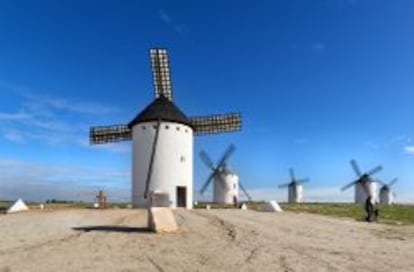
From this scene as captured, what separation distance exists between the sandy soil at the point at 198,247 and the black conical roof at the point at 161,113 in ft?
47.2

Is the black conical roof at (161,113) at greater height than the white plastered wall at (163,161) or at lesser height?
greater

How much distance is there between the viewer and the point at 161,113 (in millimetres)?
41250

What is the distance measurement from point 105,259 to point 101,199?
99.2ft

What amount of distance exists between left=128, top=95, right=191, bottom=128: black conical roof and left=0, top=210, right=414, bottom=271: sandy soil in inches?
567

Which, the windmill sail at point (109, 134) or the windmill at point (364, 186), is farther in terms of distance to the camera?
the windmill at point (364, 186)

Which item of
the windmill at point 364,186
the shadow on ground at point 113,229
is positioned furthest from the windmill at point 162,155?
the windmill at point 364,186

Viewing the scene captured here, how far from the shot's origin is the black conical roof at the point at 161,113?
41.1 meters

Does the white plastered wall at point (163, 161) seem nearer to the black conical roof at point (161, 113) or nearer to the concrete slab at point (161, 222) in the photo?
the black conical roof at point (161, 113)

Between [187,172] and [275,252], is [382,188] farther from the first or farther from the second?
[275,252]

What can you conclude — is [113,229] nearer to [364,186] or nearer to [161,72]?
[161,72]

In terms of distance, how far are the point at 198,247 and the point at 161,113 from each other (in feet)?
78.2

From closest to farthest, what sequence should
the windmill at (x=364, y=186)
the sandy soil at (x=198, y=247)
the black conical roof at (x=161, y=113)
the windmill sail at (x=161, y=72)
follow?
the sandy soil at (x=198, y=247) → the black conical roof at (x=161, y=113) → the windmill sail at (x=161, y=72) → the windmill at (x=364, y=186)

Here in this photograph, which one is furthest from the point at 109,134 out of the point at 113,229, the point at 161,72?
the point at 113,229

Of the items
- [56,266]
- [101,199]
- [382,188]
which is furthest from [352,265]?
[382,188]
